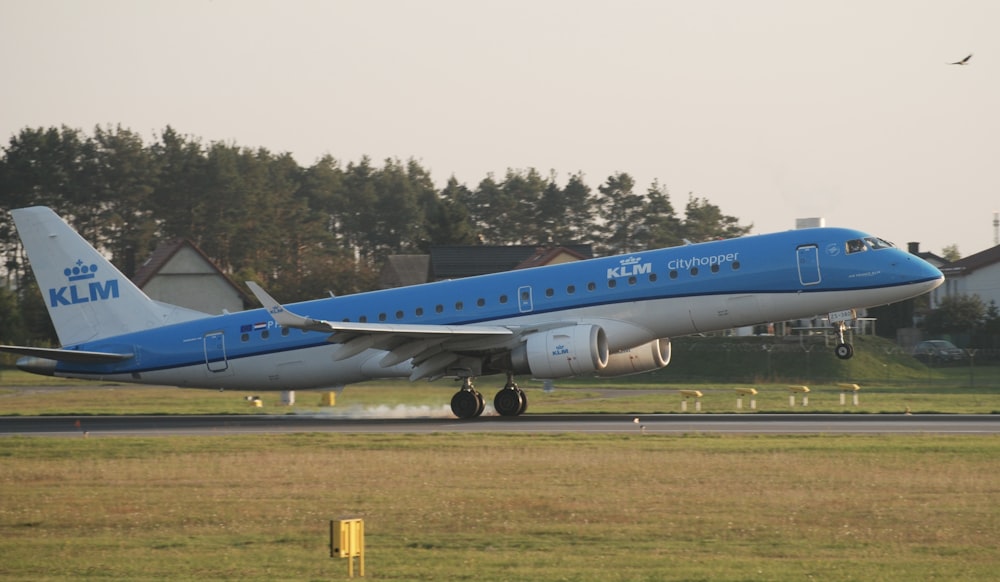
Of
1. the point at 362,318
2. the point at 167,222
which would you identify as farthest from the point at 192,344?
the point at 167,222

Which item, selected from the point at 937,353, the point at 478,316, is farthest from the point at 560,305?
the point at 937,353

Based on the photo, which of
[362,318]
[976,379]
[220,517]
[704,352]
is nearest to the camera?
[220,517]

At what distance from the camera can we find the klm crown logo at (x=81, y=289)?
3722 cm

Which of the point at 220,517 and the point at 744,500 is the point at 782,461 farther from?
the point at 220,517

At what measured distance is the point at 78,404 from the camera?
45.5 metres

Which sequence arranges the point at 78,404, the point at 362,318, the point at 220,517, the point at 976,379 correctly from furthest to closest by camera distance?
the point at 976,379, the point at 78,404, the point at 362,318, the point at 220,517

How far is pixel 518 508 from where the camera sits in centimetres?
1894

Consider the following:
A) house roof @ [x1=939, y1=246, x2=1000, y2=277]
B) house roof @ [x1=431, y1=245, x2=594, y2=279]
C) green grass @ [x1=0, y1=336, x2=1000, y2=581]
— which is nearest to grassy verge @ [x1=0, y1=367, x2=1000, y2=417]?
green grass @ [x1=0, y1=336, x2=1000, y2=581]

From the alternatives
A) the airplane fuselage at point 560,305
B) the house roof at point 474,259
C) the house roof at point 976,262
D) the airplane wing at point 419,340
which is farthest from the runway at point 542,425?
the house roof at point 976,262

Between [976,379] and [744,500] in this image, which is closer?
[744,500]

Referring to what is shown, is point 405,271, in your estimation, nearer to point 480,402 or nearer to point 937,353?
point 937,353

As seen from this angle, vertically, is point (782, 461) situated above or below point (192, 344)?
below

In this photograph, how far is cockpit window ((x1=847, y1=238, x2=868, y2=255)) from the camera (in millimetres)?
32847

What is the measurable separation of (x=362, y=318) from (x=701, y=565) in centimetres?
2226
